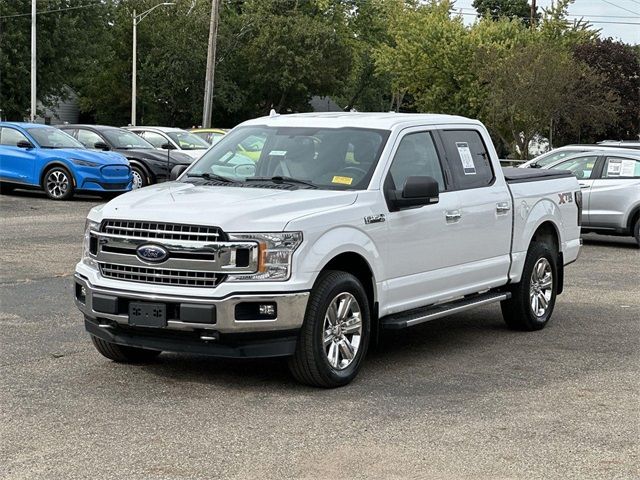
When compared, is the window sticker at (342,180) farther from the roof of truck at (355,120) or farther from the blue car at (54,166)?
the blue car at (54,166)

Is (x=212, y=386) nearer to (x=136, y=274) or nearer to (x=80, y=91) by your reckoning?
(x=136, y=274)

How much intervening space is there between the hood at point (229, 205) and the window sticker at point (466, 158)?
5.47ft

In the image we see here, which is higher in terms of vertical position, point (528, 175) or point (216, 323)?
point (528, 175)

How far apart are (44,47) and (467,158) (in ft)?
144

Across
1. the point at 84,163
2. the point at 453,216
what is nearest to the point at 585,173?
the point at 84,163

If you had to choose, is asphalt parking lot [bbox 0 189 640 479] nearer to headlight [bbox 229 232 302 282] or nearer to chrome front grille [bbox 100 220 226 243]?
headlight [bbox 229 232 302 282]

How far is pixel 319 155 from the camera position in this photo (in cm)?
849

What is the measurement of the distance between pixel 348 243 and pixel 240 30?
65.6 metres

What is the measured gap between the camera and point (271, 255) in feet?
23.7

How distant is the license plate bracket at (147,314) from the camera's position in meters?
7.21

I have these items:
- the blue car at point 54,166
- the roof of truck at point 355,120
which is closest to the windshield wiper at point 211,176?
the roof of truck at point 355,120

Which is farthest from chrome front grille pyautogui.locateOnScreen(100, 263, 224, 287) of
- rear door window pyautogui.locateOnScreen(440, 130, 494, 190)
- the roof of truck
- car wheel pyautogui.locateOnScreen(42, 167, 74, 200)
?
car wheel pyautogui.locateOnScreen(42, 167, 74, 200)

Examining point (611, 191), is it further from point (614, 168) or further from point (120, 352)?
point (120, 352)

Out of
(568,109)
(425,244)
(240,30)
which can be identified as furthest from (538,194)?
(240,30)
